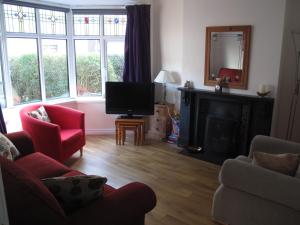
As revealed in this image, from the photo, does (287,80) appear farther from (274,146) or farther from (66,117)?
(66,117)

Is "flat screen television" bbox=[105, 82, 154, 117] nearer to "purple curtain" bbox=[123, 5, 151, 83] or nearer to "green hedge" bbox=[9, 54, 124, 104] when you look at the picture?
"purple curtain" bbox=[123, 5, 151, 83]

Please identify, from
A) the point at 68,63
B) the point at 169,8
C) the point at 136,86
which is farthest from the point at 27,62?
the point at 169,8

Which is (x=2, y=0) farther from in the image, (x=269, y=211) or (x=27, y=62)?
(x=269, y=211)

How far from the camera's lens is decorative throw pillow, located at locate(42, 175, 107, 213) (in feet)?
5.53

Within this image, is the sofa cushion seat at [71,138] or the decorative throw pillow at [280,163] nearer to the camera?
the decorative throw pillow at [280,163]

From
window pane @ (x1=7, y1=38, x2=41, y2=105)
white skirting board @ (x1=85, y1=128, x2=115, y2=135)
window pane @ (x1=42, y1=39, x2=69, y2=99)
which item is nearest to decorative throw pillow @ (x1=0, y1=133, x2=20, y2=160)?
window pane @ (x1=7, y1=38, x2=41, y2=105)

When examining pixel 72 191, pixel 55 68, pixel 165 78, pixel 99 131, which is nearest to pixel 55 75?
pixel 55 68

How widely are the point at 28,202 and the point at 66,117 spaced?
114 inches

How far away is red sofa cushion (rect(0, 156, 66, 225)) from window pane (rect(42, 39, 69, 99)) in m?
3.65

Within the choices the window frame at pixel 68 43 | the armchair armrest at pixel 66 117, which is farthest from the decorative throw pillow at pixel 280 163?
the window frame at pixel 68 43

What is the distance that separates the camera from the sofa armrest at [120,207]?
161cm

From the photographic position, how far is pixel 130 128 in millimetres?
4680

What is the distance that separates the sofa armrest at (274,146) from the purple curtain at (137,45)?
97.6 inches

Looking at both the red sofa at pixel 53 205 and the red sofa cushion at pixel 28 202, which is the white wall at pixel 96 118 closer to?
the red sofa at pixel 53 205
